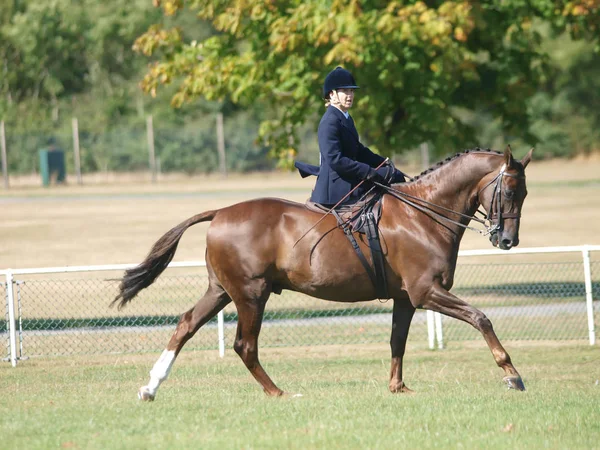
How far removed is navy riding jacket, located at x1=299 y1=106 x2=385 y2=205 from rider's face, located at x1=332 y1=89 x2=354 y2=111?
0.27 ft

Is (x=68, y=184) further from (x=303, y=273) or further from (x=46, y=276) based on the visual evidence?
(x=303, y=273)

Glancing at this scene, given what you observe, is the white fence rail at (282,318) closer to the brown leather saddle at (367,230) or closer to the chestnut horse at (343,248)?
the chestnut horse at (343,248)

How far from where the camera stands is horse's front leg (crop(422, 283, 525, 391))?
8.43 metres

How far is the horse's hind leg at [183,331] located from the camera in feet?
27.9

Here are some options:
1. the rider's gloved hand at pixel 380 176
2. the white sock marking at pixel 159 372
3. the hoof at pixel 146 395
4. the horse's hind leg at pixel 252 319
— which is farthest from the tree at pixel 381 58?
the hoof at pixel 146 395

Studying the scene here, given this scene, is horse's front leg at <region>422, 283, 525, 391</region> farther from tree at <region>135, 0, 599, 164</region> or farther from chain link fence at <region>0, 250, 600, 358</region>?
tree at <region>135, 0, 599, 164</region>

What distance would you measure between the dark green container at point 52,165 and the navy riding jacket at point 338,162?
3995 centimetres

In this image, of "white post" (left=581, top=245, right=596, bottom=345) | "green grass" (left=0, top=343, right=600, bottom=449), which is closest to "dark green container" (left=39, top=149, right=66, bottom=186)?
"green grass" (left=0, top=343, right=600, bottom=449)

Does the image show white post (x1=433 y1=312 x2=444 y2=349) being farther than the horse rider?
Yes

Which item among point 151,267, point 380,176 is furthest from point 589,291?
point 151,267

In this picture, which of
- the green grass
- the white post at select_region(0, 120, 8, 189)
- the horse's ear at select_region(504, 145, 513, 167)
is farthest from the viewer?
the white post at select_region(0, 120, 8, 189)

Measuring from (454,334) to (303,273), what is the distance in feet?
21.5

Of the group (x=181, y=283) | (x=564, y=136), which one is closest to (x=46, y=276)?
(x=181, y=283)

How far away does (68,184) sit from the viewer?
49.1 metres
